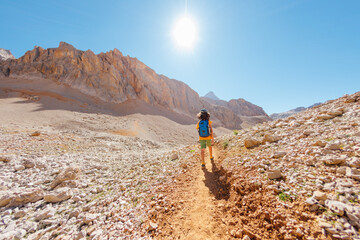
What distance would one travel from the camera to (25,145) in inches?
341

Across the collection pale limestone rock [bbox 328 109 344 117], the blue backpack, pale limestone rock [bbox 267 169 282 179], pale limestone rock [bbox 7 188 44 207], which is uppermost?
pale limestone rock [bbox 328 109 344 117]

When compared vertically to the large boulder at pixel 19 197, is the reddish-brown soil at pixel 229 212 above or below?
above

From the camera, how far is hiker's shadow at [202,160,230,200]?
369 centimetres

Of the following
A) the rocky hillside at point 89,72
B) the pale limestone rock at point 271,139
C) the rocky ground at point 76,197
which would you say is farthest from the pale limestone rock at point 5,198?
the rocky hillside at point 89,72

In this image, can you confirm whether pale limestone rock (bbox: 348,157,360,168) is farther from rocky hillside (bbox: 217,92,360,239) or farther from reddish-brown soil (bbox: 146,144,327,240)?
reddish-brown soil (bbox: 146,144,327,240)

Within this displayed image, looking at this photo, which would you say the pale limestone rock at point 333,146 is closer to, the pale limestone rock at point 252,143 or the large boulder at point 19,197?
the pale limestone rock at point 252,143

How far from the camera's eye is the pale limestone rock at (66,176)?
495 centimetres

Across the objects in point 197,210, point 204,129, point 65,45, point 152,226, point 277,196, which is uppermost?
point 65,45

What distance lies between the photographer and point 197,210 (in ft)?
10.6

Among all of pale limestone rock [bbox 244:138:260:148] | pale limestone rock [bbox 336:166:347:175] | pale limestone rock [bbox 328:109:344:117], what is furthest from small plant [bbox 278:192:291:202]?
pale limestone rock [bbox 328:109:344:117]

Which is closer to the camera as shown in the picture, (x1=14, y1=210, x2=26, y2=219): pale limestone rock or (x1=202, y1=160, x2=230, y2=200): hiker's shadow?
(x1=14, y1=210, x2=26, y2=219): pale limestone rock

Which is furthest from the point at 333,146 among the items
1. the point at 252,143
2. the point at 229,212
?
the point at 229,212

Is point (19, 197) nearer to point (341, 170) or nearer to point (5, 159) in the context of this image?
point (5, 159)

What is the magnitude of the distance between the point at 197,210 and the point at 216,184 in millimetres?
1217
